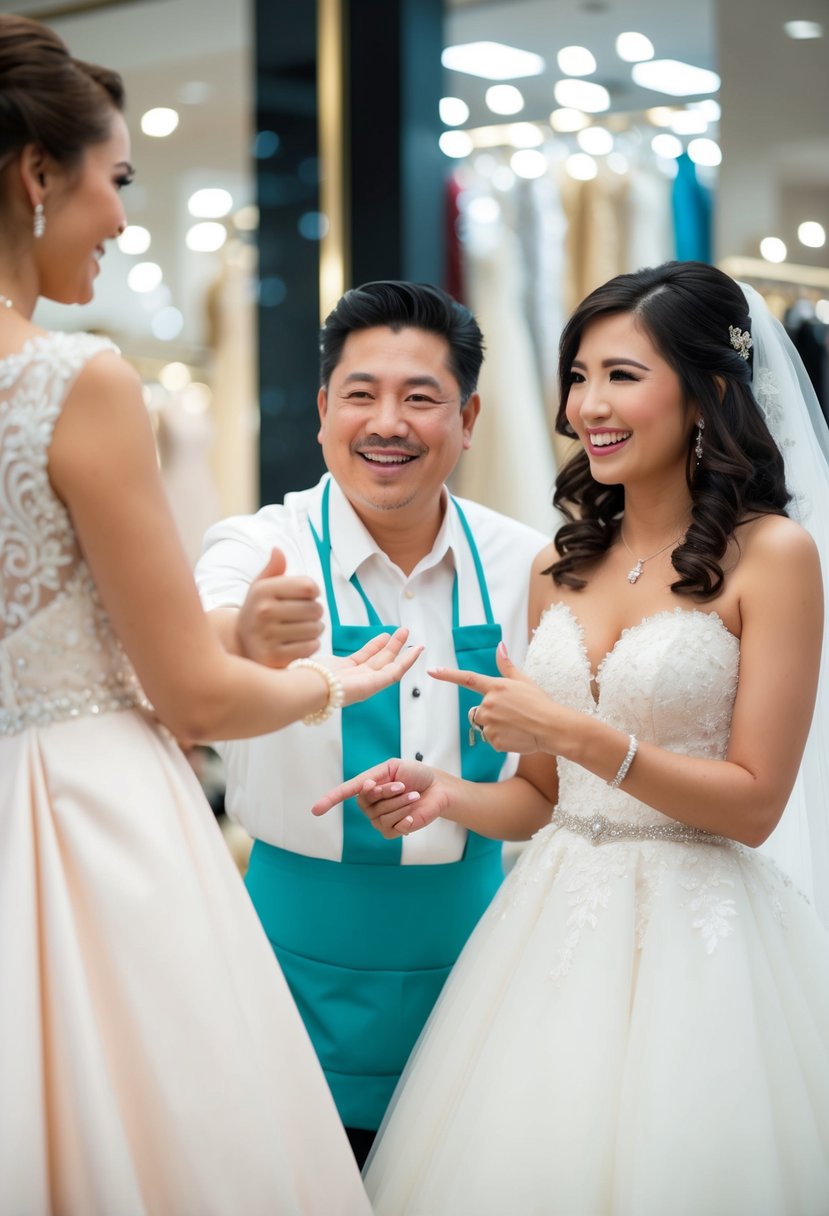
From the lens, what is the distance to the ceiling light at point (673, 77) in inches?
224

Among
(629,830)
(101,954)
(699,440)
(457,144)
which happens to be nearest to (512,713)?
(629,830)

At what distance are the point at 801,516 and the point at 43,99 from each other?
4.47ft

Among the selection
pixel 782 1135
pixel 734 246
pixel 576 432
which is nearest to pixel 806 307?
pixel 734 246

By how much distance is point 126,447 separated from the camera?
1459 mm

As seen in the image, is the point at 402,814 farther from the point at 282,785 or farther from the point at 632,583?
the point at 632,583

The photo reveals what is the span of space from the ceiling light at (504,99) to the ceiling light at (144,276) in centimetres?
196

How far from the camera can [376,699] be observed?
2326mm

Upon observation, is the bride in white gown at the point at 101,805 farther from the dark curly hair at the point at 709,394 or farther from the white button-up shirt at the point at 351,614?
the dark curly hair at the point at 709,394

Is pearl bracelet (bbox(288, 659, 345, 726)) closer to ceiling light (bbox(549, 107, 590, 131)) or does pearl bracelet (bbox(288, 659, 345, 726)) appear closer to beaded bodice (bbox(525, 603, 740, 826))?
beaded bodice (bbox(525, 603, 740, 826))

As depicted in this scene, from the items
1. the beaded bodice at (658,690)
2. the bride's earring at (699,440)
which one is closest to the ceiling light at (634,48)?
the bride's earring at (699,440)

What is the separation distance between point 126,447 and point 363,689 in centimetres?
45

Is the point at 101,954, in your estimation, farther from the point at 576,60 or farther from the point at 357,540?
the point at 576,60

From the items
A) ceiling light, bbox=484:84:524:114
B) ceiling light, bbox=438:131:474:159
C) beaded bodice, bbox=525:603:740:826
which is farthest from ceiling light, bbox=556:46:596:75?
beaded bodice, bbox=525:603:740:826

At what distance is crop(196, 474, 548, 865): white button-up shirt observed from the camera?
7.55 ft
